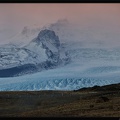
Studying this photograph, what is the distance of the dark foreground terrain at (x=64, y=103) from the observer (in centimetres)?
517

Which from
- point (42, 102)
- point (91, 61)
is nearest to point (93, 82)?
point (91, 61)

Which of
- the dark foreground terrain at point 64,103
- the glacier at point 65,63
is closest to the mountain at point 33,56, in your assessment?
the glacier at point 65,63

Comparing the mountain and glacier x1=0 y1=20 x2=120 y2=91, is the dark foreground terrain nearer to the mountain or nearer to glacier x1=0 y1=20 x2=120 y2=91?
glacier x1=0 y1=20 x2=120 y2=91

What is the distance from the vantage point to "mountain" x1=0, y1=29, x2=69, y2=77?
17.6 feet

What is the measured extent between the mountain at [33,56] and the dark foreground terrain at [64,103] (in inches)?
12.0

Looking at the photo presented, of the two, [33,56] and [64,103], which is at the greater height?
[33,56]

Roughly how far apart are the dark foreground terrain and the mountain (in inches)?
12.0

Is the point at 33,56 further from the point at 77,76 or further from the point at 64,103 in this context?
the point at 64,103

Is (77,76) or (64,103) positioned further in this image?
(77,76)

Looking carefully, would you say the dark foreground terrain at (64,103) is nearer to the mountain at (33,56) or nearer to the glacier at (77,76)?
the glacier at (77,76)

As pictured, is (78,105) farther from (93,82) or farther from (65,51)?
(65,51)

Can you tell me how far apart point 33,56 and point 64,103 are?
723 mm

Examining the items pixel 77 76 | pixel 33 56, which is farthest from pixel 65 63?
pixel 33 56

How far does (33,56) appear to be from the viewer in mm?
5406
